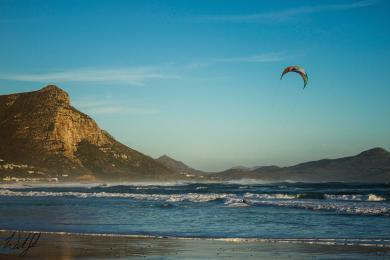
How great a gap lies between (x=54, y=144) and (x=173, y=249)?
96.1 m

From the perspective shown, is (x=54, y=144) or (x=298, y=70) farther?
(x=54, y=144)

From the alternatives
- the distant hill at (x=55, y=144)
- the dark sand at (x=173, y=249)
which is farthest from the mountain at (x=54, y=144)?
the dark sand at (x=173, y=249)

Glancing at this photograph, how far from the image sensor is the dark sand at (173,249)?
1470 cm

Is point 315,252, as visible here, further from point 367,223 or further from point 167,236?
point 367,223

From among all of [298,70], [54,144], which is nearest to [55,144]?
[54,144]

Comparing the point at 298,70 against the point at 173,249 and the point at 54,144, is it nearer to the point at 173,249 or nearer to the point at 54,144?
the point at 173,249

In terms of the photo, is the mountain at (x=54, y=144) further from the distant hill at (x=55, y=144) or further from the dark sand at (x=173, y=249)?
the dark sand at (x=173, y=249)

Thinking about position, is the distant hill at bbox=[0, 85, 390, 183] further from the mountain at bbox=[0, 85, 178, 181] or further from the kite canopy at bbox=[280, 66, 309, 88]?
the kite canopy at bbox=[280, 66, 309, 88]

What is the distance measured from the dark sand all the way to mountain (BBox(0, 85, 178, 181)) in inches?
3299

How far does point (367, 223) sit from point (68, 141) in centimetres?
9571

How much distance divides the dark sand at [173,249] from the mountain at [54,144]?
8379 centimetres

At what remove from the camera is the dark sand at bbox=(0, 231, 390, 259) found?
48.2 ft

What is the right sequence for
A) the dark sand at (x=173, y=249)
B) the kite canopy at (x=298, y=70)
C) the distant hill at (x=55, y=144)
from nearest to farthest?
the dark sand at (x=173, y=249)
the kite canopy at (x=298, y=70)
the distant hill at (x=55, y=144)

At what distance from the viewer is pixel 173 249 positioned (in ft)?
52.4
